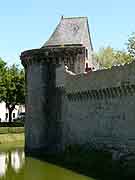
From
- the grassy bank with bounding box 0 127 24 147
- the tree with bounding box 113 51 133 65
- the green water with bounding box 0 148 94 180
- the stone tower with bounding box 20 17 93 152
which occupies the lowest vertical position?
the green water with bounding box 0 148 94 180

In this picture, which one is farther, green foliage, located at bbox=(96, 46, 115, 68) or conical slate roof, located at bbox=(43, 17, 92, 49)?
green foliage, located at bbox=(96, 46, 115, 68)

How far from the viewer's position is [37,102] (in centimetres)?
3534

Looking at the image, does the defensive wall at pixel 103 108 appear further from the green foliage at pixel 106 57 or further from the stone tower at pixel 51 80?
the green foliage at pixel 106 57

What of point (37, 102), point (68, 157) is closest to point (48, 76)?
point (37, 102)

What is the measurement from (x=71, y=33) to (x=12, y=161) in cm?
1056

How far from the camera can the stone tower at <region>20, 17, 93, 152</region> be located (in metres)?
33.8

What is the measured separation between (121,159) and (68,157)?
6.60 m

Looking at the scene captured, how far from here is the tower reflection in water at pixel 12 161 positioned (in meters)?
29.0

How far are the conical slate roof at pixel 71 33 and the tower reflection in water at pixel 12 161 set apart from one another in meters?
8.60

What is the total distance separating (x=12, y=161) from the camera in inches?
1294

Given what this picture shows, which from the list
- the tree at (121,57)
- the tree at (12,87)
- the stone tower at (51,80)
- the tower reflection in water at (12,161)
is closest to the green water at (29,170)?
the tower reflection in water at (12,161)

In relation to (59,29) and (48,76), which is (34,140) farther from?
(59,29)

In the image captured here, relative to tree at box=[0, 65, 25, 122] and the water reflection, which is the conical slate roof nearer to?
the water reflection

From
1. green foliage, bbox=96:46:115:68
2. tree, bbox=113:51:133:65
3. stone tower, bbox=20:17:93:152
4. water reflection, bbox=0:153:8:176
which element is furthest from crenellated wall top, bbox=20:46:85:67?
green foliage, bbox=96:46:115:68
